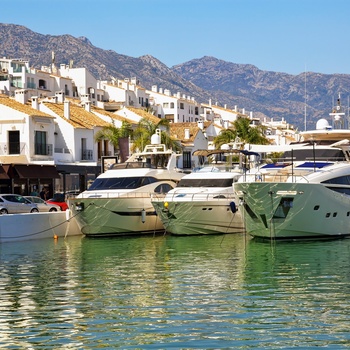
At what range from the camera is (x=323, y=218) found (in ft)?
121

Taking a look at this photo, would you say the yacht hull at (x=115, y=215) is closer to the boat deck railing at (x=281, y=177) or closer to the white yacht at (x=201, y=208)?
the white yacht at (x=201, y=208)

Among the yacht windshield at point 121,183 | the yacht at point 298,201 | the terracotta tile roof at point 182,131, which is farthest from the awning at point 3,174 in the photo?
the terracotta tile roof at point 182,131

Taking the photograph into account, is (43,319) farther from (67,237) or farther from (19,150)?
(19,150)

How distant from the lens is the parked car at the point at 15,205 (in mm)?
48750

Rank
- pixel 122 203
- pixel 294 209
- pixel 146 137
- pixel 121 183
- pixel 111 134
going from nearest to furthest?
pixel 294 209, pixel 122 203, pixel 121 183, pixel 146 137, pixel 111 134

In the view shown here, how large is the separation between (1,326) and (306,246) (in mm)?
18769

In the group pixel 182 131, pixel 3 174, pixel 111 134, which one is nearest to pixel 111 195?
pixel 3 174

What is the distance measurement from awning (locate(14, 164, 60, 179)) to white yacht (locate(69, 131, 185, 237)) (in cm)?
1515

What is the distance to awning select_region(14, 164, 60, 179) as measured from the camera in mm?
58281

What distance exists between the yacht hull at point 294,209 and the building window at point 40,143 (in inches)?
1209

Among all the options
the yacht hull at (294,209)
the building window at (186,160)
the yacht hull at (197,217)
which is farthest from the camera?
the building window at (186,160)

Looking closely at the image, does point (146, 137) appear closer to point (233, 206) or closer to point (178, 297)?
point (233, 206)

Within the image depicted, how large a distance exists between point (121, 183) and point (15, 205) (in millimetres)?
8985

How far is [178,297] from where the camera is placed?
861 inches
